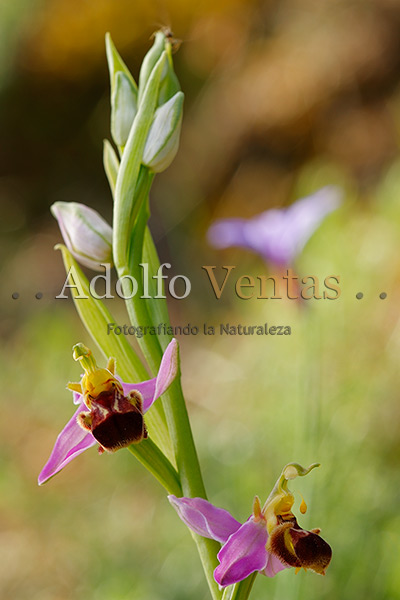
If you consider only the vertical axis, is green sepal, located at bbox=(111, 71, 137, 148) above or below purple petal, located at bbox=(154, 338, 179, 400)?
above

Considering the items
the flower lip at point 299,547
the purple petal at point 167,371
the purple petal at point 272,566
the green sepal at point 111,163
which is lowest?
the purple petal at point 272,566

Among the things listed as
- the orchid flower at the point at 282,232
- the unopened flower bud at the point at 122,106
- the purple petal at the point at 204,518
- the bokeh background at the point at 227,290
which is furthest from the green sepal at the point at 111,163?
the orchid flower at the point at 282,232

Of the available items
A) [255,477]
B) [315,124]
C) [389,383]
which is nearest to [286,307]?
[389,383]

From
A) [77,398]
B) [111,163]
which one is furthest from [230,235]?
[77,398]

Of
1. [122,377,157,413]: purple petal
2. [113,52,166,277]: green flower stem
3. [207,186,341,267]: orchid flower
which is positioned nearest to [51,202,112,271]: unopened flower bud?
[113,52,166,277]: green flower stem

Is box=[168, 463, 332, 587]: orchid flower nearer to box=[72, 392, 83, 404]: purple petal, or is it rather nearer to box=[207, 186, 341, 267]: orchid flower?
box=[72, 392, 83, 404]: purple petal

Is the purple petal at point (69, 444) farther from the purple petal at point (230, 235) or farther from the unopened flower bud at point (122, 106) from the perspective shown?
the purple petal at point (230, 235)
